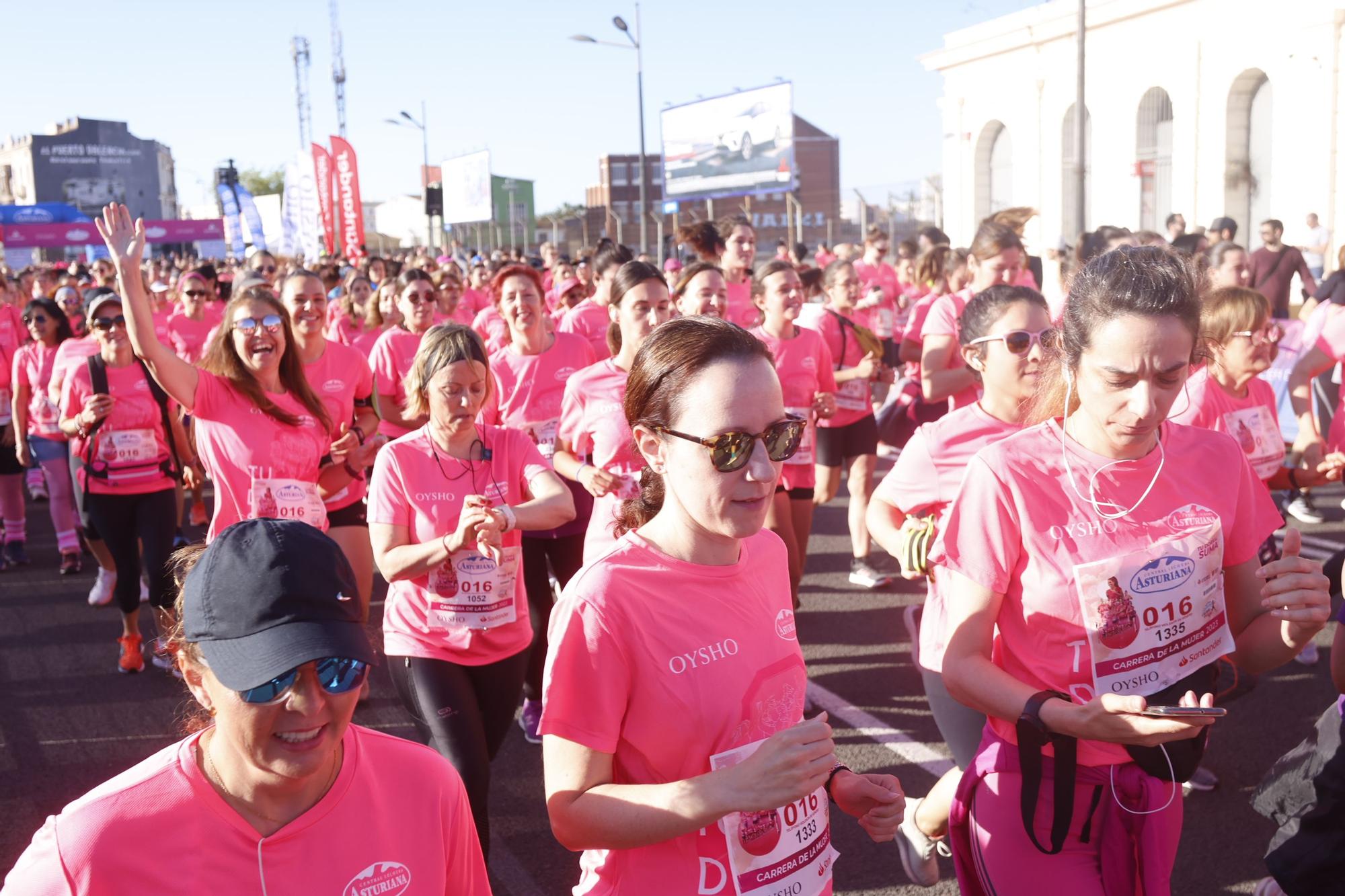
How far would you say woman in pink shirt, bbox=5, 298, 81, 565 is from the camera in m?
8.23

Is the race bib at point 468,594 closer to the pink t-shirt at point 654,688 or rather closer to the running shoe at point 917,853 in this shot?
the running shoe at point 917,853

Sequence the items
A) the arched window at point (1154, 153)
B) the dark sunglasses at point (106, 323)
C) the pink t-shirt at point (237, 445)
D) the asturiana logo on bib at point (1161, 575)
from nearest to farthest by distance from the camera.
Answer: the asturiana logo on bib at point (1161, 575), the pink t-shirt at point (237, 445), the dark sunglasses at point (106, 323), the arched window at point (1154, 153)

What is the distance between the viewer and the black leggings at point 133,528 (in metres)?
6.22

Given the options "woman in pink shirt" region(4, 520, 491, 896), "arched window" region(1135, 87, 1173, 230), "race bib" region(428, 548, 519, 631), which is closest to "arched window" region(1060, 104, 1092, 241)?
"arched window" region(1135, 87, 1173, 230)

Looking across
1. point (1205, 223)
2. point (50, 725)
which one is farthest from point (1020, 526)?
point (1205, 223)

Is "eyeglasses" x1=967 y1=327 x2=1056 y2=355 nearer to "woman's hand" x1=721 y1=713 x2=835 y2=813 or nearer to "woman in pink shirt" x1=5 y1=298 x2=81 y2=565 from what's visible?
"woman's hand" x1=721 y1=713 x2=835 y2=813

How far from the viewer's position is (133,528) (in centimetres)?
633

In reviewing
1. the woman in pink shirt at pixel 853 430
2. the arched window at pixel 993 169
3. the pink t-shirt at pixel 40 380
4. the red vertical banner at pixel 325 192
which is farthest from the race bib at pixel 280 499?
the arched window at pixel 993 169

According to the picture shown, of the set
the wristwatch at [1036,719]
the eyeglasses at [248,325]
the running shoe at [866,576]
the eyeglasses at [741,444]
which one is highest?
the eyeglasses at [248,325]

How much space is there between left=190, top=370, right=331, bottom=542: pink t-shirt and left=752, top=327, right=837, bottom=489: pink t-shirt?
2.61m

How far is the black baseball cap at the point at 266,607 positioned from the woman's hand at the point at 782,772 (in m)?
0.65

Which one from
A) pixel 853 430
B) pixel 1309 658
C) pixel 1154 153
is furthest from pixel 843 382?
pixel 1154 153

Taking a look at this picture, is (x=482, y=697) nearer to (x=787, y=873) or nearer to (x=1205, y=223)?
(x=787, y=873)

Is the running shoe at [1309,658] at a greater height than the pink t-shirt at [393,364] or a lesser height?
lesser
